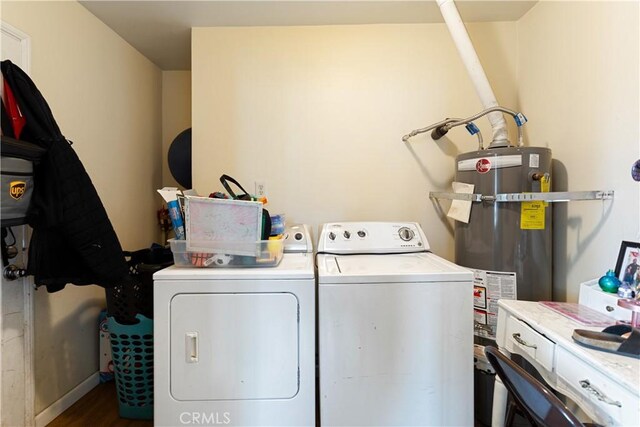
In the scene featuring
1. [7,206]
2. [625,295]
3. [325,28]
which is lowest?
[625,295]

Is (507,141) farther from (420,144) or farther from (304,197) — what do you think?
(304,197)

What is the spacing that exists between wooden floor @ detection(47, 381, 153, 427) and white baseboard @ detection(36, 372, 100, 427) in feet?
0.07

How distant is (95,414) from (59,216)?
3.82 feet

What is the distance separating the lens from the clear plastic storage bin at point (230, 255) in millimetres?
1300

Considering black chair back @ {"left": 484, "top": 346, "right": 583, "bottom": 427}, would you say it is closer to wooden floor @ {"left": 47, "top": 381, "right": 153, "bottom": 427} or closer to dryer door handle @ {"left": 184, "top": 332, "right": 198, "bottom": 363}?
dryer door handle @ {"left": 184, "top": 332, "right": 198, "bottom": 363}

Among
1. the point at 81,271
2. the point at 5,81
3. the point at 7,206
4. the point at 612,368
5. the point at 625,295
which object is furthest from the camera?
the point at 81,271

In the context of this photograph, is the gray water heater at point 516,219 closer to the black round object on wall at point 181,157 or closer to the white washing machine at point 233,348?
the white washing machine at point 233,348

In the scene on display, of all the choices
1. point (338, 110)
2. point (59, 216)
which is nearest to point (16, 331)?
point (59, 216)

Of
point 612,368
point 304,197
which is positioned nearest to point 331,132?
point 304,197

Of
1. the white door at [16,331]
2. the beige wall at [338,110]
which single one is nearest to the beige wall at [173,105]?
the beige wall at [338,110]

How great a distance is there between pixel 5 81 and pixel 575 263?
2777 millimetres

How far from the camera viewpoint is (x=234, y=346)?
4.00 feet

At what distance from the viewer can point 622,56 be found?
1265 mm

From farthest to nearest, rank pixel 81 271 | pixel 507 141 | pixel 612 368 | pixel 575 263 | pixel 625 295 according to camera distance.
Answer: pixel 507 141
pixel 575 263
pixel 81 271
pixel 625 295
pixel 612 368
